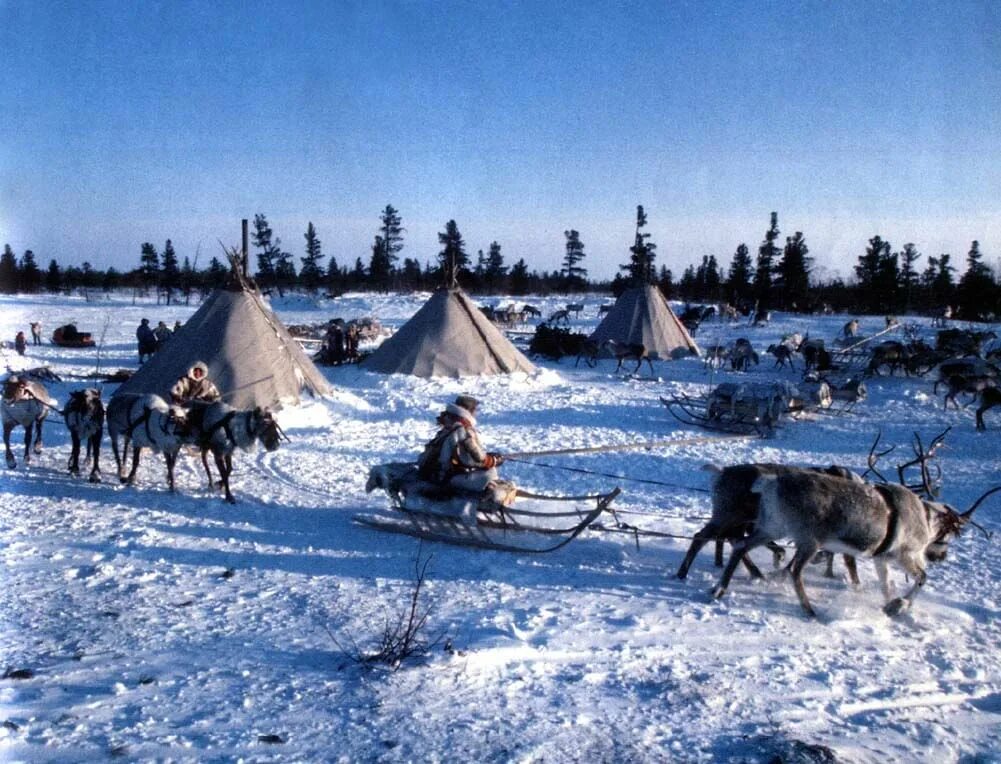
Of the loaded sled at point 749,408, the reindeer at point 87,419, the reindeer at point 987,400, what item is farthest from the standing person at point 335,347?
the reindeer at point 987,400

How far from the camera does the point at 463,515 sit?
6141mm

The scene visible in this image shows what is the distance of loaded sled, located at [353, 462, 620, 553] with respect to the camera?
19.9 ft

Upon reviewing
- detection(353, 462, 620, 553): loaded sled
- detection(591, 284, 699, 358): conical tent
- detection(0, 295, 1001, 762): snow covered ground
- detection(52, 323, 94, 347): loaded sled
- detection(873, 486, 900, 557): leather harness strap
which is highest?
detection(591, 284, 699, 358): conical tent

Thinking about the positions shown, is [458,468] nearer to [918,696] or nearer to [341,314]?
[918,696]

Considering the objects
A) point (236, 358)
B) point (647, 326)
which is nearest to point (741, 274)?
point (647, 326)

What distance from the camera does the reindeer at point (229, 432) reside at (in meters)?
7.44

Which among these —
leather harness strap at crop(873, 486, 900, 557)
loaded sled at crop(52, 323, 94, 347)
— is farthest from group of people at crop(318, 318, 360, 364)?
leather harness strap at crop(873, 486, 900, 557)

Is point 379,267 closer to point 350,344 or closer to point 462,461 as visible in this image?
point 350,344

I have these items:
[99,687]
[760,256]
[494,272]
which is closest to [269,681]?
[99,687]

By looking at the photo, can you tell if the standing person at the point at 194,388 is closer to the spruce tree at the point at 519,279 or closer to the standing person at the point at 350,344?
the standing person at the point at 350,344

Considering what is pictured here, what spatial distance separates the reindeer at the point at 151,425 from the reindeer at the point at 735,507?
17.4 ft

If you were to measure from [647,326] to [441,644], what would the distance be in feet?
64.1

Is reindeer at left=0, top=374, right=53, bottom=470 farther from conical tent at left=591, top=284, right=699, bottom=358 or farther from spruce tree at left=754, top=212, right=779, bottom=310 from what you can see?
spruce tree at left=754, top=212, right=779, bottom=310

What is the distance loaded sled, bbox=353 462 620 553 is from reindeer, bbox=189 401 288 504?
1.55 metres
